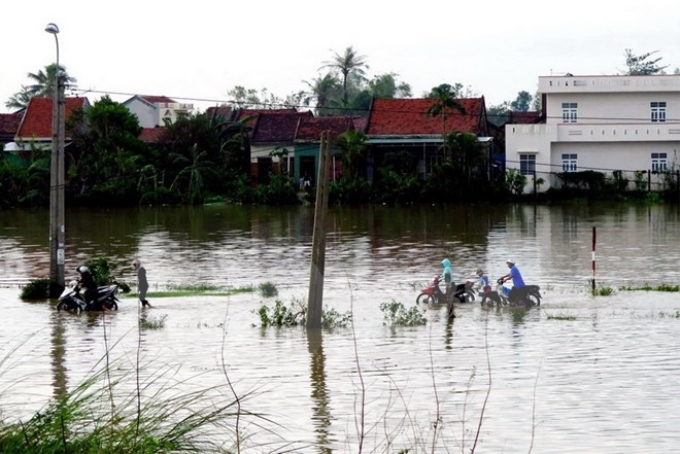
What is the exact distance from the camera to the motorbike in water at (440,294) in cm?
2475

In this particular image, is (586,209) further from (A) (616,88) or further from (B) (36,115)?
(B) (36,115)

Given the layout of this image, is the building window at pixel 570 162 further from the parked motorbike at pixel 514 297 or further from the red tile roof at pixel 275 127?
the parked motorbike at pixel 514 297

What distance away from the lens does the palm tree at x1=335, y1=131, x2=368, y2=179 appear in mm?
62156

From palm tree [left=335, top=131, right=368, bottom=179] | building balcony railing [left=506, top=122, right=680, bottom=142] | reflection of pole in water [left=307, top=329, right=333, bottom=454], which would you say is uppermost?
building balcony railing [left=506, top=122, right=680, bottom=142]

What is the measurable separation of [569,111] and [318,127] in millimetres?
13566

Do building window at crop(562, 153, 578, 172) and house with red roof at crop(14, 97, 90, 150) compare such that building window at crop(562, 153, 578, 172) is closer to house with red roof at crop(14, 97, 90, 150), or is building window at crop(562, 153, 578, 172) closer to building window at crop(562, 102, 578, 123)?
building window at crop(562, 102, 578, 123)

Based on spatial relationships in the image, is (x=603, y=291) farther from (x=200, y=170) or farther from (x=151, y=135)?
(x=151, y=135)

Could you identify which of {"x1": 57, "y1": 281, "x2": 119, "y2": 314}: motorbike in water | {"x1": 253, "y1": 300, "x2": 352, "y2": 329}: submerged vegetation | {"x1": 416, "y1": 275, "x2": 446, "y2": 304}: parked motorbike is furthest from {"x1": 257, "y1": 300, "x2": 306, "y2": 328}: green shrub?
{"x1": 57, "y1": 281, "x2": 119, "y2": 314}: motorbike in water

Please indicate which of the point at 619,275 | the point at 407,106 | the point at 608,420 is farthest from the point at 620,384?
the point at 407,106

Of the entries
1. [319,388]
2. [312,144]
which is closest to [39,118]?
[312,144]

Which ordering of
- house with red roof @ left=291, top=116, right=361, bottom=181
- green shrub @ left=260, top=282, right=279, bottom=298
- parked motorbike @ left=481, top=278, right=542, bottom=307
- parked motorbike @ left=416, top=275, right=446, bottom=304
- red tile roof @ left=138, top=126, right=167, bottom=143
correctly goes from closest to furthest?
parked motorbike @ left=481, top=278, right=542, bottom=307 → parked motorbike @ left=416, top=275, right=446, bottom=304 → green shrub @ left=260, top=282, right=279, bottom=298 → house with red roof @ left=291, top=116, right=361, bottom=181 → red tile roof @ left=138, top=126, right=167, bottom=143

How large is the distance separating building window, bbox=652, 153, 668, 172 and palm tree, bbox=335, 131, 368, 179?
14211 millimetres

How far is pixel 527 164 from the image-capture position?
62.6m

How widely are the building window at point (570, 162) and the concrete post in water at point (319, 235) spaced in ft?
141
